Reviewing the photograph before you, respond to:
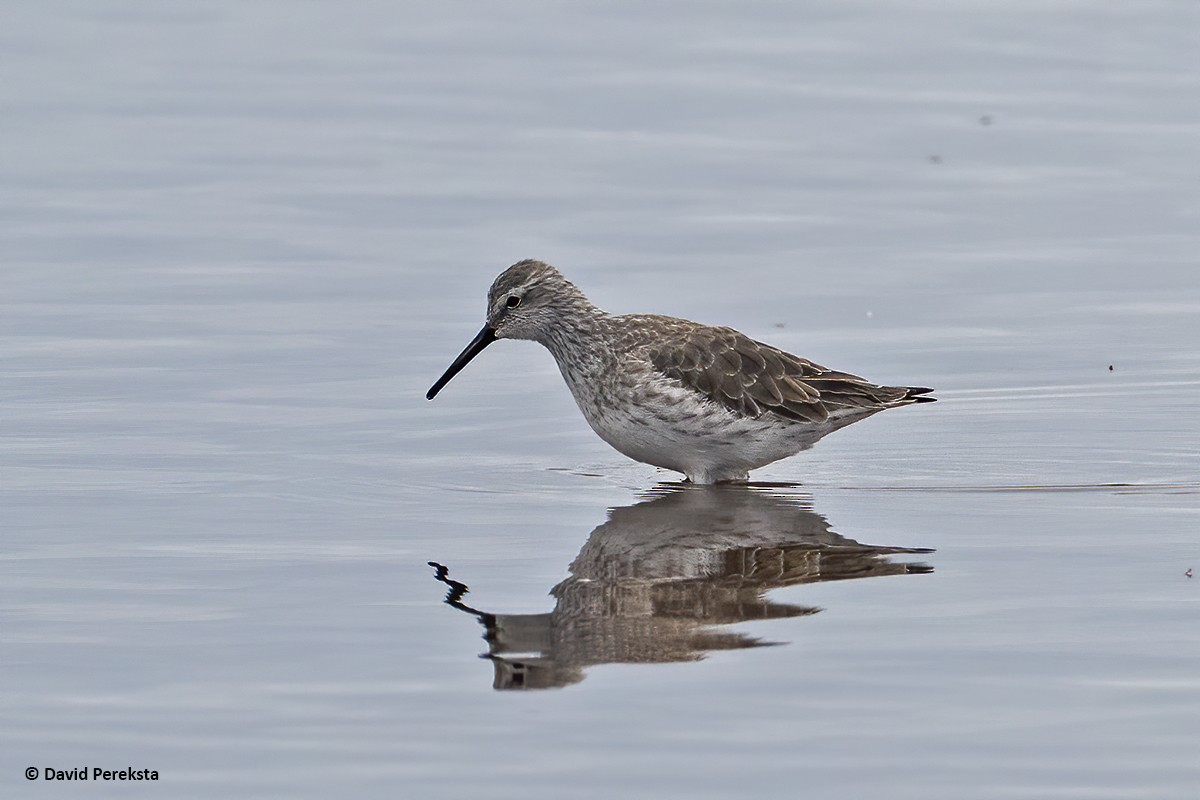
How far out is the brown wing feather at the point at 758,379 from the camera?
36.9ft

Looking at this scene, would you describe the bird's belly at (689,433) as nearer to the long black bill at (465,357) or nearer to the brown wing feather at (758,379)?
the brown wing feather at (758,379)

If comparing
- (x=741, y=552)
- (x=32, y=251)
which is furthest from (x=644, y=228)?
(x=741, y=552)

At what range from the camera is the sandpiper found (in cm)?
1109

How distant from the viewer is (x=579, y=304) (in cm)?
1181

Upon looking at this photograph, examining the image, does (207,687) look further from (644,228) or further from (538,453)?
(644,228)

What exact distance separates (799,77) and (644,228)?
4343mm

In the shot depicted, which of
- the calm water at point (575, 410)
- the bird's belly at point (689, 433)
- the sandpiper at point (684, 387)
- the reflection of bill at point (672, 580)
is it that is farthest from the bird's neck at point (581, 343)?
the reflection of bill at point (672, 580)

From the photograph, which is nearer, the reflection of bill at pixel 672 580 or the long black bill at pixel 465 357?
the reflection of bill at pixel 672 580

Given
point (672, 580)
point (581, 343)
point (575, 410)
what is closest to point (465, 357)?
point (581, 343)

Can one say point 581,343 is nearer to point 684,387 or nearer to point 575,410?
point 684,387

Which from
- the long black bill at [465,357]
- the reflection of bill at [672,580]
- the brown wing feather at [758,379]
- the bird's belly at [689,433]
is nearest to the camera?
the reflection of bill at [672,580]

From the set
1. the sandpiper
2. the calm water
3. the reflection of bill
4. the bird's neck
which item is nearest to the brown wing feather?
the sandpiper

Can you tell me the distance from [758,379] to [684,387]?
1.58 ft

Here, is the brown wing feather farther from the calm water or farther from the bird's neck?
the calm water
